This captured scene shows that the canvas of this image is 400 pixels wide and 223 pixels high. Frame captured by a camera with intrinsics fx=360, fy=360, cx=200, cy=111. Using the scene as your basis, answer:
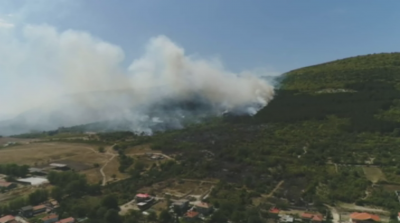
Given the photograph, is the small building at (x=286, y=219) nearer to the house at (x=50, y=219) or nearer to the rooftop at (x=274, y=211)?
the rooftop at (x=274, y=211)

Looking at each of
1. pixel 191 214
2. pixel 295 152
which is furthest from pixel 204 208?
pixel 295 152

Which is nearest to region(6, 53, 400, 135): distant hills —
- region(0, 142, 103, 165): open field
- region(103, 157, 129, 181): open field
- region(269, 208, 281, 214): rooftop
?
region(0, 142, 103, 165): open field

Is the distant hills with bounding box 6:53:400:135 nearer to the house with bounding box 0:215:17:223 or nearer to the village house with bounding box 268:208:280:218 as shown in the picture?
the village house with bounding box 268:208:280:218

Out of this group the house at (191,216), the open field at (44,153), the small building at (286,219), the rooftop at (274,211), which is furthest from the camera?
the open field at (44,153)

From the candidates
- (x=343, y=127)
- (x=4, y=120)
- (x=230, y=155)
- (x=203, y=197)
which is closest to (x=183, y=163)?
(x=230, y=155)

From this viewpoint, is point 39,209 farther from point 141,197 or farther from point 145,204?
point 145,204

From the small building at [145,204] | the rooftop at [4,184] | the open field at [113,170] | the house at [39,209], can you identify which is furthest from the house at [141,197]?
the rooftop at [4,184]

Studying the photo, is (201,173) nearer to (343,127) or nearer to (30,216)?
(30,216)
